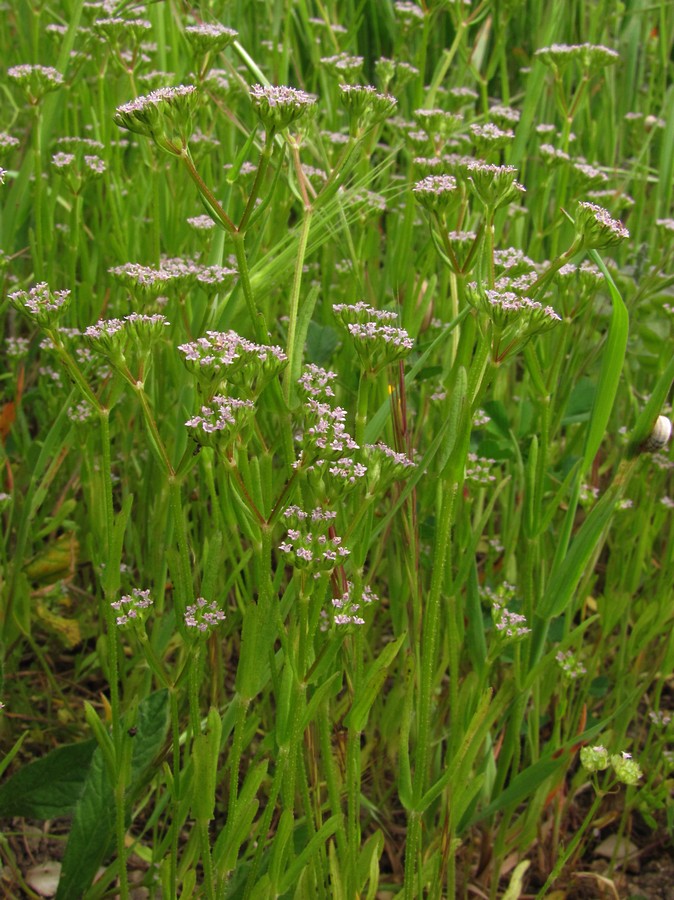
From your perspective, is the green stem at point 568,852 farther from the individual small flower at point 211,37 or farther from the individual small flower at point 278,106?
the individual small flower at point 211,37

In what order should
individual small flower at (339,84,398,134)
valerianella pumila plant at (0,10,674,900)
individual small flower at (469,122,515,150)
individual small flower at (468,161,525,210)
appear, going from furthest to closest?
individual small flower at (469,122,515,150) < individual small flower at (339,84,398,134) < individual small flower at (468,161,525,210) < valerianella pumila plant at (0,10,674,900)

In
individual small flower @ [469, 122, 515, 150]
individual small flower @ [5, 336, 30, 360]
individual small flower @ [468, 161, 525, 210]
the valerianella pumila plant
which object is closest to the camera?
the valerianella pumila plant

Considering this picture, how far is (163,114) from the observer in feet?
3.48

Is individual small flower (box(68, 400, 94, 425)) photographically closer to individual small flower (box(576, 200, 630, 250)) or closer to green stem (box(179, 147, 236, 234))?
green stem (box(179, 147, 236, 234))

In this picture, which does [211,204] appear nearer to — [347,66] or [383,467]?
[383,467]

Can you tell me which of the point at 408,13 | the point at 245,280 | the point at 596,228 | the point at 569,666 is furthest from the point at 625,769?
the point at 408,13

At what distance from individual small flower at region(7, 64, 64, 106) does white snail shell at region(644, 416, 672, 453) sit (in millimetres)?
1122

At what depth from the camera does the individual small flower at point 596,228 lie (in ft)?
3.70

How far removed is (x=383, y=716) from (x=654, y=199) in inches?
64.2

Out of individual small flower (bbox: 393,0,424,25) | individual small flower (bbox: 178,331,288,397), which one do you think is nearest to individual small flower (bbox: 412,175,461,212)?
individual small flower (bbox: 178,331,288,397)

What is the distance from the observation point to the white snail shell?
1250 millimetres

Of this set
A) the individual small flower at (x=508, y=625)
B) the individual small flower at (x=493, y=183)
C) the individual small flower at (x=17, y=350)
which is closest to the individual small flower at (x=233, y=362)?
the individual small flower at (x=493, y=183)

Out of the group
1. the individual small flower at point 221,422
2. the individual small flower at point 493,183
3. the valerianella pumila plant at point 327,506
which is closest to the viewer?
the individual small flower at point 221,422

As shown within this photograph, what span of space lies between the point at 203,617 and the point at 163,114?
537mm
